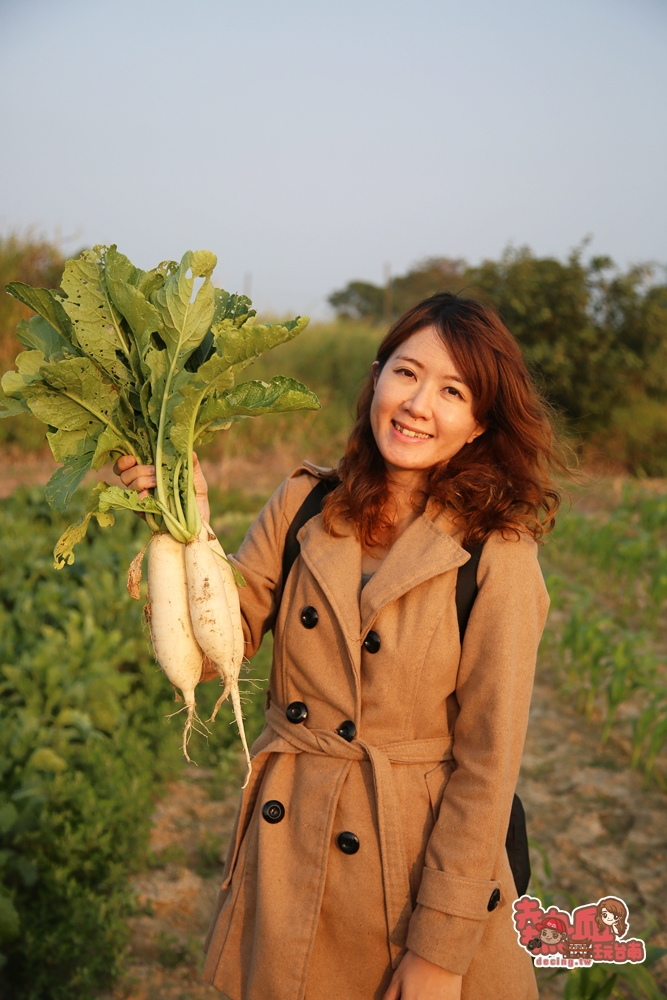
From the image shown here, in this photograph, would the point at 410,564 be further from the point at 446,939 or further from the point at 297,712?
the point at 446,939

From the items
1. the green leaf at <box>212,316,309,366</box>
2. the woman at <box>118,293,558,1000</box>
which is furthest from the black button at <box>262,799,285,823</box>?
the green leaf at <box>212,316,309,366</box>

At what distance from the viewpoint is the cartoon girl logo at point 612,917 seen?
2.26m

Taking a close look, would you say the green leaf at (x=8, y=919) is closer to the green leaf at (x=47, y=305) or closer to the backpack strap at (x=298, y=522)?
the backpack strap at (x=298, y=522)

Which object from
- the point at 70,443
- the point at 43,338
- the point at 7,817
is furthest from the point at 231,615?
the point at 7,817

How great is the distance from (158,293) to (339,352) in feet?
50.3

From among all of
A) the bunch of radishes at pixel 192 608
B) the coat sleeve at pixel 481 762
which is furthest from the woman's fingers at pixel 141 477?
the coat sleeve at pixel 481 762

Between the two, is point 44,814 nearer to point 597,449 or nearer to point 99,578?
point 99,578

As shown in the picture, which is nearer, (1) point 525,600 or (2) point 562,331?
(1) point 525,600

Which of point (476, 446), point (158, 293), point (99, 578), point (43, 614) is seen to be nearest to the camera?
point (158, 293)

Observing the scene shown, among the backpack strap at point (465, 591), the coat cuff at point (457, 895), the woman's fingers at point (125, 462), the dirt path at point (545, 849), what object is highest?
the woman's fingers at point (125, 462)

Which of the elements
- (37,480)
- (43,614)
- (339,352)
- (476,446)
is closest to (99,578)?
(43,614)

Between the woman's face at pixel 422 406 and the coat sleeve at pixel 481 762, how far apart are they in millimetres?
295

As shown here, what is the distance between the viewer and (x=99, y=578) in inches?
193

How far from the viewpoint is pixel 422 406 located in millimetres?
1770
